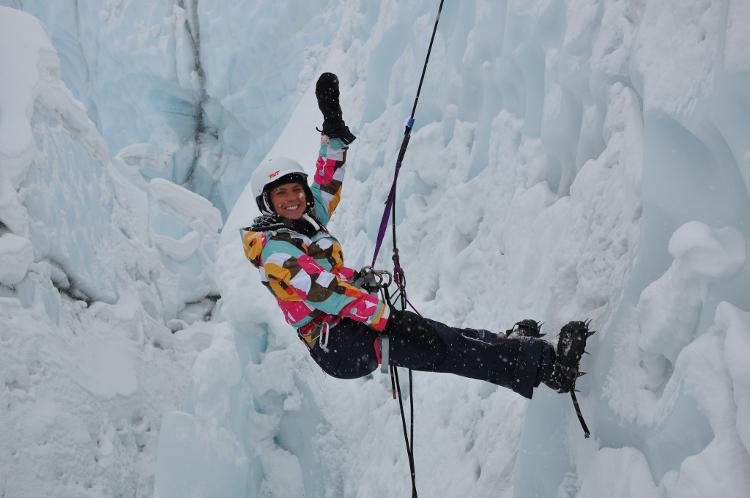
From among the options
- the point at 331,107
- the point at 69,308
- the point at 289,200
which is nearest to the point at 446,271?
the point at 331,107

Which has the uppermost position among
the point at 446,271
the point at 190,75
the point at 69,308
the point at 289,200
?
the point at 190,75

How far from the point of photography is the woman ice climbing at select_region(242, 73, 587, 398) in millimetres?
2230

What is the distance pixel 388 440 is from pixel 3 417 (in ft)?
10.1

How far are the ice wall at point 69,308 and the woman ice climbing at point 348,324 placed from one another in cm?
373

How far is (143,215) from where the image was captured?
27.8ft

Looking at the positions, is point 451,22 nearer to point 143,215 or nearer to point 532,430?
point 532,430

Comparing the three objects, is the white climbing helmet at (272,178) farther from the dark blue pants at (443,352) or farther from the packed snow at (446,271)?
the packed snow at (446,271)

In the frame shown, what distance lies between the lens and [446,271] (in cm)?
401

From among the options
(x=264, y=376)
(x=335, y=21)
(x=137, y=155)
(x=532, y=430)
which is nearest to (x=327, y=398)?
(x=264, y=376)

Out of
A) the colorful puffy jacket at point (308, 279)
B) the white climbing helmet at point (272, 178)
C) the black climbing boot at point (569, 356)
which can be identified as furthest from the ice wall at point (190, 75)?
the black climbing boot at point (569, 356)

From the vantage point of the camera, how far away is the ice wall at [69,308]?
5.29m

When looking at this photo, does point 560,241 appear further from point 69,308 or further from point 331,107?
point 69,308

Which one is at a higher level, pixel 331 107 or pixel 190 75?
pixel 190 75

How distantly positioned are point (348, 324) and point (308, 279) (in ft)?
1.01
